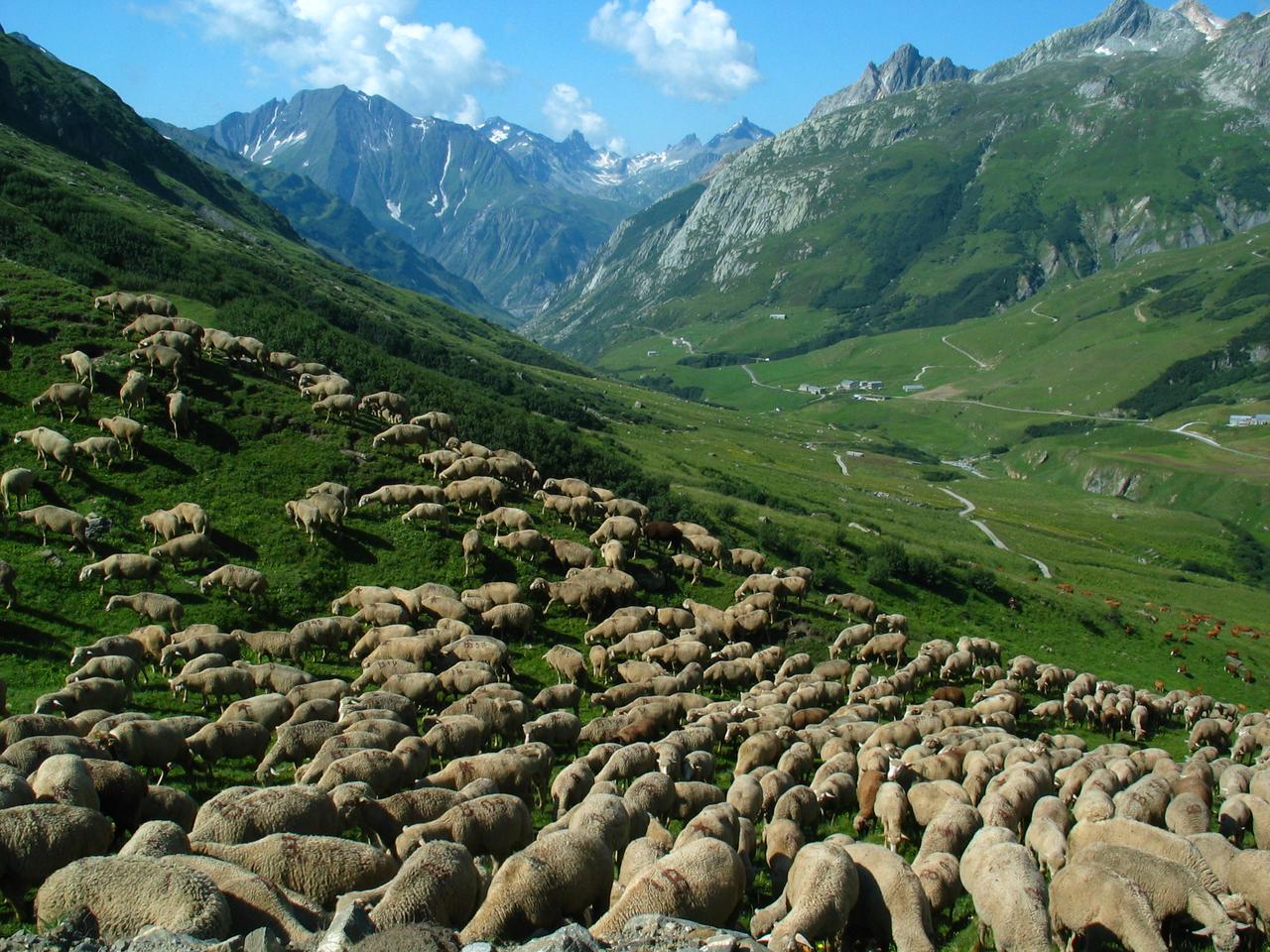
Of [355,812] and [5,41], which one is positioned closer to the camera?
[355,812]

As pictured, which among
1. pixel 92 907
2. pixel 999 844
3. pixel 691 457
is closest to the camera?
pixel 92 907

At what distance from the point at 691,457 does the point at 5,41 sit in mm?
212771

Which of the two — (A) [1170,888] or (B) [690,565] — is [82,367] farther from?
(A) [1170,888]

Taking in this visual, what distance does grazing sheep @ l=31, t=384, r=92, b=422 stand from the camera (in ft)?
127

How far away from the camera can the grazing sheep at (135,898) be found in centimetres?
1034

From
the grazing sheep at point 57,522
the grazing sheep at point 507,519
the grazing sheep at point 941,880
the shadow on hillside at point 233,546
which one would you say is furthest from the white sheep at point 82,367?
the grazing sheep at point 941,880

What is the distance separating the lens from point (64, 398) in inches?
1532

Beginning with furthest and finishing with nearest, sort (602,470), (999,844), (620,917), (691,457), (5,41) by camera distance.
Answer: (5,41) → (691,457) → (602,470) → (999,844) → (620,917)

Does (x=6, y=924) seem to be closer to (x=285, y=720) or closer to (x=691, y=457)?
(x=285, y=720)

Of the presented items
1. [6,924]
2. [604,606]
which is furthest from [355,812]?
[604,606]

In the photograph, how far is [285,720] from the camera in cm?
2325

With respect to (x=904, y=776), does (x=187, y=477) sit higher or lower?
lower

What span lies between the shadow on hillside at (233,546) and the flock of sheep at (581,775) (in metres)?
1.57

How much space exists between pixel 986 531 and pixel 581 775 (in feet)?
313
